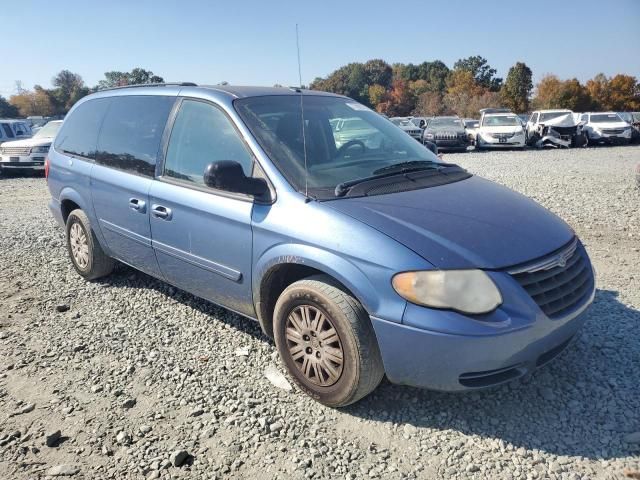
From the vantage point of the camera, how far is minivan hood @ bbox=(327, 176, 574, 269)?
255cm

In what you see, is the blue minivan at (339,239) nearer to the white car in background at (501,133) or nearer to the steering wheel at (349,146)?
the steering wheel at (349,146)

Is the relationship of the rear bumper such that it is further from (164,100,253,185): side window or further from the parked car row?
the parked car row

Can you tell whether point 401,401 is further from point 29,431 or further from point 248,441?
point 29,431

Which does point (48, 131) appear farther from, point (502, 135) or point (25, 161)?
point (502, 135)

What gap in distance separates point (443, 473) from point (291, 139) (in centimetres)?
223

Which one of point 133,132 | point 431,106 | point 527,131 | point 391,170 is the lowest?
point 527,131

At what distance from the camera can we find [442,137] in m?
21.3

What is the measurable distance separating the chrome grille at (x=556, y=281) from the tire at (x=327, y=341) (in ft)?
2.82

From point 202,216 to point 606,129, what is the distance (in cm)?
2556

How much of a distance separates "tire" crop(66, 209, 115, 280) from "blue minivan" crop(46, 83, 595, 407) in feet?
1.84

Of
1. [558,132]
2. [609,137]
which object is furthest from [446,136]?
[609,137]

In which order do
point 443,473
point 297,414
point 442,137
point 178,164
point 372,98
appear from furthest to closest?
1. point 372,98
2. point 442,137
3. point 178,164
4. point 297,414
5. point 443,473

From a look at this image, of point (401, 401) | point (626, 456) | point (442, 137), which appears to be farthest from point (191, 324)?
point (442, 137)

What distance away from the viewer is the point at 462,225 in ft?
9.05
